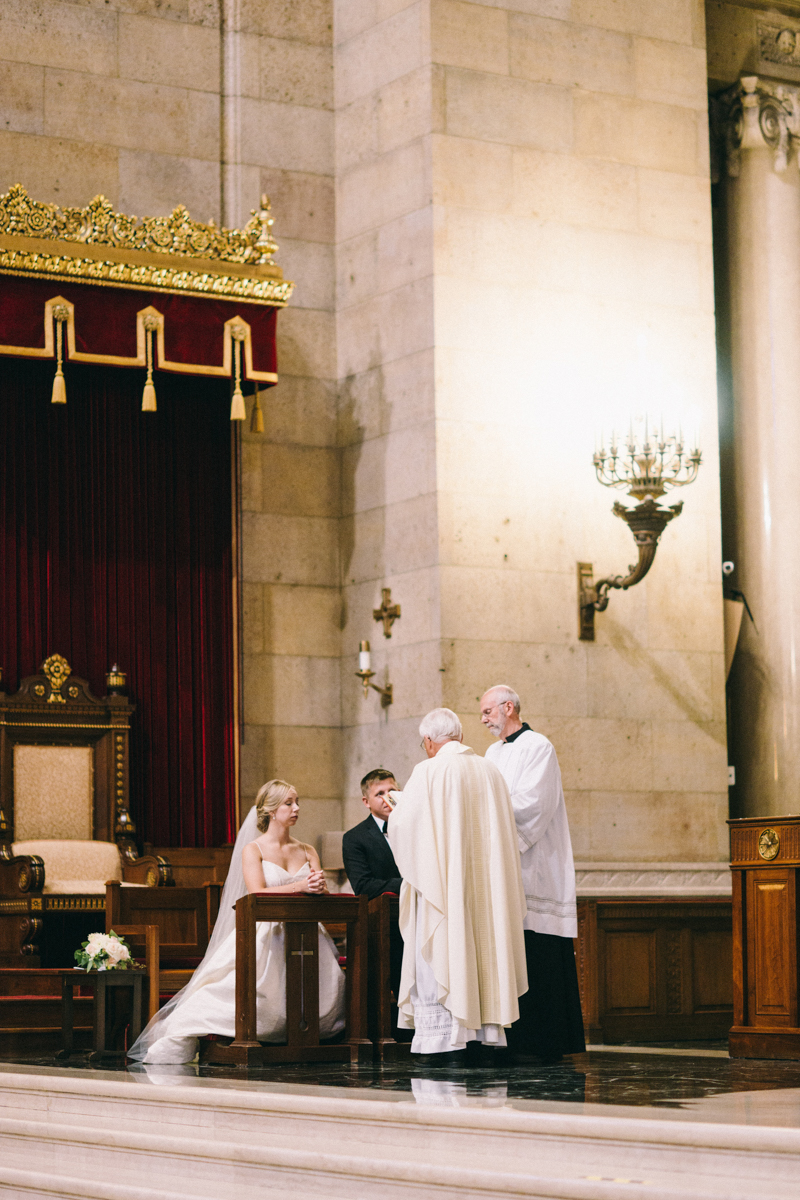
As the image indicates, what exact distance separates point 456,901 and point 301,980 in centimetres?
90

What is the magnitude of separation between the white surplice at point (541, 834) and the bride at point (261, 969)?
3.06 feet

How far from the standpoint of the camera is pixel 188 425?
451 inches

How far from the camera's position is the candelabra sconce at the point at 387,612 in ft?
36.5

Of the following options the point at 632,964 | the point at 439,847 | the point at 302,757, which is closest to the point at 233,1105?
the point at 439,847

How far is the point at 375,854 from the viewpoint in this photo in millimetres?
8547

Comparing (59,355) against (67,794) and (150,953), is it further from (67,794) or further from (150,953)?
(150,953)

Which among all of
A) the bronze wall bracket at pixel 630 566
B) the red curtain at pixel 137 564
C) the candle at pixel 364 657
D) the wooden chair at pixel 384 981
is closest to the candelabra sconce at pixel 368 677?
the candle at pixel 364 657

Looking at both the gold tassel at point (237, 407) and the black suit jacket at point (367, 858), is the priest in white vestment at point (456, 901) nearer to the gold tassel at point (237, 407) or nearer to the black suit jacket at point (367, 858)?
the black suit jacket at point (367, 858)

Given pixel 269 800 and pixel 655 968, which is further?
pixel 655 968

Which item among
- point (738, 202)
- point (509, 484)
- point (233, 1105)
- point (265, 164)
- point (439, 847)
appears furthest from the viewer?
point (738, 202)

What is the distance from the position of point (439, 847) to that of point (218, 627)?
4.13 metres

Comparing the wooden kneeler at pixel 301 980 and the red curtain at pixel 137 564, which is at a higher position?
the red curtain at pixel 137 564

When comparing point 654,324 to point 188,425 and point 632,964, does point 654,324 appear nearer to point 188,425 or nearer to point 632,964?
point 188,425

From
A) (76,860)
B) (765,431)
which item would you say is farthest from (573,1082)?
(765,431)
